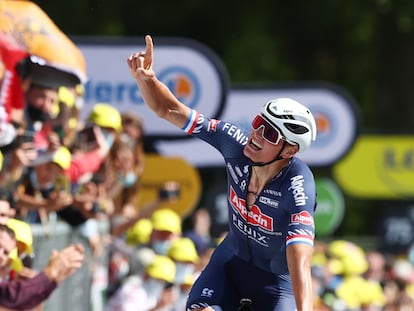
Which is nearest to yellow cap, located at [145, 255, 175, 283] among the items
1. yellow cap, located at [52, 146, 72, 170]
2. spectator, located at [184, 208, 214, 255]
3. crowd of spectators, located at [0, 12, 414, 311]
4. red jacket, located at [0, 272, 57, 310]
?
crowd of spectators, located at [0, 12, 414, 311]

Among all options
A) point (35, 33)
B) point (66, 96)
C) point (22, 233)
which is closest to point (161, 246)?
point (66, 96)

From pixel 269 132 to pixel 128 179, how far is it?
4292 millimetres

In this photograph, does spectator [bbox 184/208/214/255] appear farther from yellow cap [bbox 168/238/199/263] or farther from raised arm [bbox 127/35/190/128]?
raised arm [bbox 127/35/190/128]

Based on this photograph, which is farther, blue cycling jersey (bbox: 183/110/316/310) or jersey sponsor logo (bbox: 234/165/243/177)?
jersey sponsor logo (bbox: 234/165/243/177)

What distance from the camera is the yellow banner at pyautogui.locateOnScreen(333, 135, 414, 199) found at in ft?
63.9

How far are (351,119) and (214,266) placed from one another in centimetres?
825

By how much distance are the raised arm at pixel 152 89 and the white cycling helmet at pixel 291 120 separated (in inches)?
25.1

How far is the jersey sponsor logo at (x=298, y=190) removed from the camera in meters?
7.75

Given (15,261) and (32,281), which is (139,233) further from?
(32,281)

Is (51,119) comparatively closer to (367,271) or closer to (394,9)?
(367,271)

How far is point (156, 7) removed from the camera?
85.0ft

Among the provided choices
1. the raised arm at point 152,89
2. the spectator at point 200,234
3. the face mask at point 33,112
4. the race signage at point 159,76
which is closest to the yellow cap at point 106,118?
the face mask at point 33,112

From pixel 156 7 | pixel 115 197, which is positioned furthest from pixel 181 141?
pixel 156 7

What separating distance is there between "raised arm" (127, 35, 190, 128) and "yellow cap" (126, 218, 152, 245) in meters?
3.76
